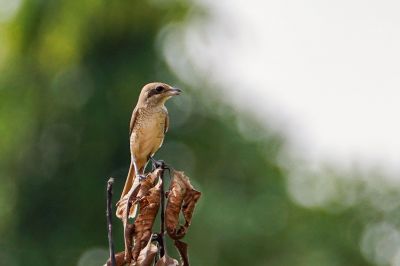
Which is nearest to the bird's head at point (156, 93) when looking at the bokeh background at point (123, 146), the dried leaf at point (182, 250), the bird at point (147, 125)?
the bird at point (147, 125)


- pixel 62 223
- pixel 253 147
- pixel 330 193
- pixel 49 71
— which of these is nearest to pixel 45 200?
pixel 62 223

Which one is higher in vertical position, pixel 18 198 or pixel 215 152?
pixel 215 152

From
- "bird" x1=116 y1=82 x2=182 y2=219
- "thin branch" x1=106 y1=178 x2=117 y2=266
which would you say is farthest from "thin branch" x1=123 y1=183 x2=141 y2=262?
"bird" x1=116 y1=82 x2=182 y2=219

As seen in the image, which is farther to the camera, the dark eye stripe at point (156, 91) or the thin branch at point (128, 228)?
the dark eye stripe at point (156, 91)

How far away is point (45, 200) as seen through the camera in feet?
79.3

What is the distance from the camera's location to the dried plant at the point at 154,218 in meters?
4.15

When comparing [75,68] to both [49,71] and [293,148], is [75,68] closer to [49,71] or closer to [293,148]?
[49,71]

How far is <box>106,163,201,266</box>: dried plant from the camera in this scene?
415 centimetres

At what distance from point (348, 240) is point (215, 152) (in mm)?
4093

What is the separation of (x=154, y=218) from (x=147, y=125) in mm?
1385

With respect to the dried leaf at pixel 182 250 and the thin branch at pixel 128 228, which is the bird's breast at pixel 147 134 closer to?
the thin branch at pixel 128 228

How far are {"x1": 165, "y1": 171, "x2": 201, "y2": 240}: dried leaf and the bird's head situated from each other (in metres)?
1.21

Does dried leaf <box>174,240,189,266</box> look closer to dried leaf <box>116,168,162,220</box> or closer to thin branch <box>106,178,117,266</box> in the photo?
dried leaf <box>116,168,162,220</box>

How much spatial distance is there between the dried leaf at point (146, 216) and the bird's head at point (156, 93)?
4.17ft
